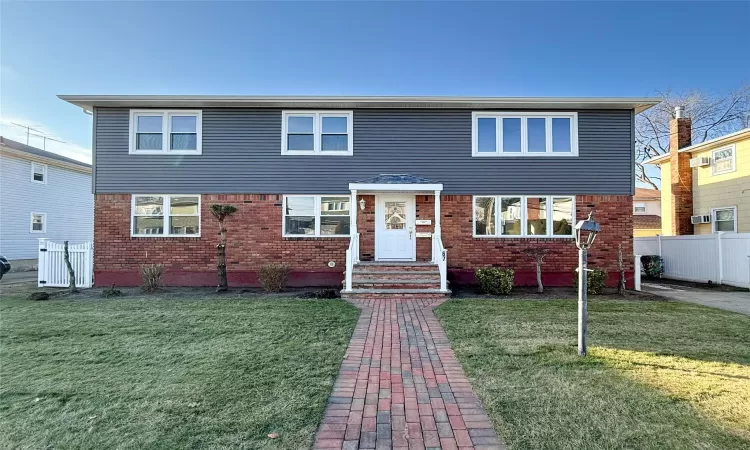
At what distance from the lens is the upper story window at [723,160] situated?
13.7 metres

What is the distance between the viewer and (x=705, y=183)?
584 inches

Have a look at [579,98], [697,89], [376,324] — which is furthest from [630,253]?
[697,89]

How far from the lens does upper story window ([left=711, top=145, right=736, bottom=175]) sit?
13.7 m

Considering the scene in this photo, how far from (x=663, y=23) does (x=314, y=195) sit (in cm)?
1518

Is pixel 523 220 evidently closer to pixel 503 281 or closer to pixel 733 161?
pixel 503 281

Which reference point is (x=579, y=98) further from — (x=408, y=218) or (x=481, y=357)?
(x=481, y=357)

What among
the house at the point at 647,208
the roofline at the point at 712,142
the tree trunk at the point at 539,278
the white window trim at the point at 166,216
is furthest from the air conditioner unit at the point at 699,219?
the white window trim at the point at 166,216

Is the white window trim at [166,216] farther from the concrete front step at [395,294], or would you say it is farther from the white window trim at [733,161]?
the white window trim at [733,161]

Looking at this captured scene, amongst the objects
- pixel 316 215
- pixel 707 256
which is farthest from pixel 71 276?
pixel 707 256

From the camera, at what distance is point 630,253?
10633 millimetres

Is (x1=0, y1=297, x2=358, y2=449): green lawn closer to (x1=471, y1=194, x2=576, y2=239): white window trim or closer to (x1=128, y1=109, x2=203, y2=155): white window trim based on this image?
(x1=128, y1=109, x2=203, y2=155): white window trim

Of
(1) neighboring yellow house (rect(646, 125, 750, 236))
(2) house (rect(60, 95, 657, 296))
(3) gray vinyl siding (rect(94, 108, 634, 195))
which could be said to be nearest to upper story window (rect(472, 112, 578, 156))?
(2) house (rect(60, 95, 657, 296))

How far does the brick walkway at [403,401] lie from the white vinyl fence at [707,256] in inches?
445

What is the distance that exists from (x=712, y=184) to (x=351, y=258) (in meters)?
15.4
